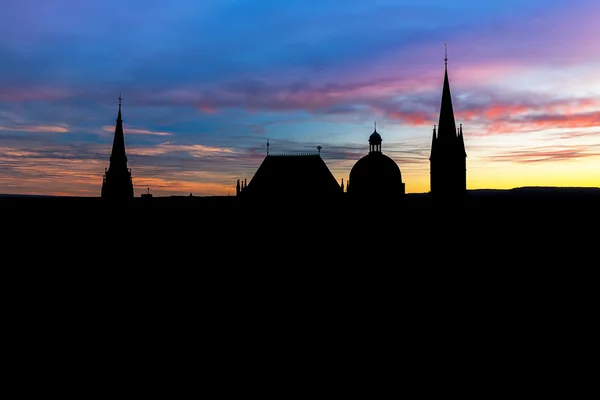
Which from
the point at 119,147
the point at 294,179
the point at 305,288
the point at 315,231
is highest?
the point at 119,147

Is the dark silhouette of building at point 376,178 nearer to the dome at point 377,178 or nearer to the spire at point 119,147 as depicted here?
the dome at point 377,178

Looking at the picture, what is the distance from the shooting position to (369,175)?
61375 mm

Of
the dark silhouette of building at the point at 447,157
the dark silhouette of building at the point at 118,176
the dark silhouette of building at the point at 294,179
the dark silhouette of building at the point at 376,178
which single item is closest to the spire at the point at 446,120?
the dark silhouette of building at the point at 447,157

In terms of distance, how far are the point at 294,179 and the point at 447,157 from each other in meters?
16.1

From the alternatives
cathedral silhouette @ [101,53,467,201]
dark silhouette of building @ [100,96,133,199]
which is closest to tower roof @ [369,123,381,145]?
cathedral silhouette @ [101,53,467,201]

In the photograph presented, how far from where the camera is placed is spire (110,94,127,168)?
6600 cm

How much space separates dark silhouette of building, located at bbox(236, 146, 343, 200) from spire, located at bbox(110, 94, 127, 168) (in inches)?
658

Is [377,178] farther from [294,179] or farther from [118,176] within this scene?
[118,176]

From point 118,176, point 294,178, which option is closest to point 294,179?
A: point 294,178

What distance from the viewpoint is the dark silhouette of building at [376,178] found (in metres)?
61.3

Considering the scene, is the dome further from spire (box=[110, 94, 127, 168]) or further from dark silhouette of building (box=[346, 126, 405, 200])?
spire (box=[110, 94, 127, 168])

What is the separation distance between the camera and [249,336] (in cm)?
2772

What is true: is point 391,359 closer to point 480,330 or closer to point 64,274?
point 480,330

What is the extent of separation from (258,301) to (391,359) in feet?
43.5
